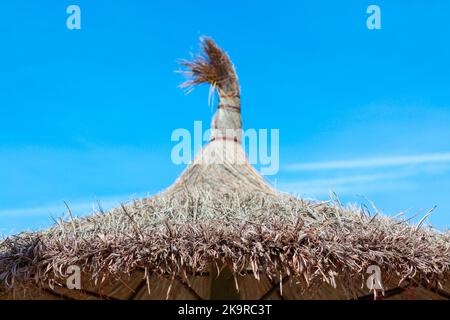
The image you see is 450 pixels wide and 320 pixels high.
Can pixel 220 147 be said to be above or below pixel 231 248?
above

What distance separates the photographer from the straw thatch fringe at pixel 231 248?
2648 mm

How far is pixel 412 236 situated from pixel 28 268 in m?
2.18

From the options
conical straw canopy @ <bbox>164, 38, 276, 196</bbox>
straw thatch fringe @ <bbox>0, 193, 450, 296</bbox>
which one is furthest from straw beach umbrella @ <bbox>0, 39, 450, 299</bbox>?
conical straw canopy @ <bbox>164, 38, 276, 196</bbox>

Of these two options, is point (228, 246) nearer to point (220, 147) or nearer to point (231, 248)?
point (231, 248)

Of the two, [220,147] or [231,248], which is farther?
[220,147]

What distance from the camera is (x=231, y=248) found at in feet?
8.77

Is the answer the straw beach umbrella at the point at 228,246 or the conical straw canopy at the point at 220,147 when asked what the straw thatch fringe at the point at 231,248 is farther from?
the conical straw canopy at the point at 220,147

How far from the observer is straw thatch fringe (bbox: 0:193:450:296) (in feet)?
8.69

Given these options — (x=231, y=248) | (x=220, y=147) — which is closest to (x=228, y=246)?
(x=231, y=248)

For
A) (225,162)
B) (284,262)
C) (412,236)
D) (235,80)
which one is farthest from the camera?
(235,80)

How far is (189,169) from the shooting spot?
170 inches

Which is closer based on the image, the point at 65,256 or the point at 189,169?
the point at 65,256
